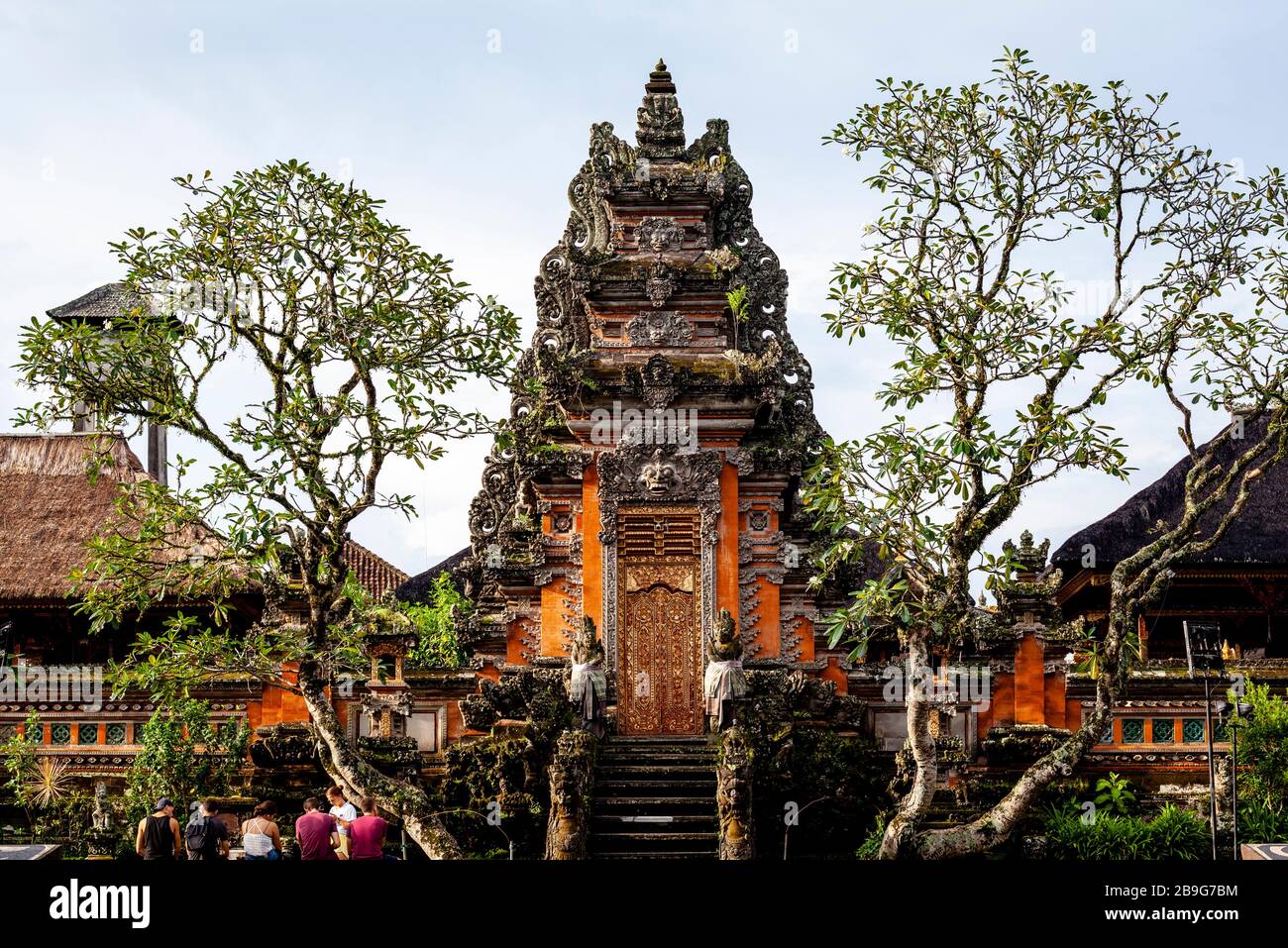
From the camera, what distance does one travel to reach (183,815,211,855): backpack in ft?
48.4

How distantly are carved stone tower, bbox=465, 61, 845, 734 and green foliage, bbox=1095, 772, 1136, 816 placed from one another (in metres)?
3.58

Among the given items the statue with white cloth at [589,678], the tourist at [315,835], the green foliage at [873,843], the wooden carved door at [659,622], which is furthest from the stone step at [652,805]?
the tourist at [315,835]

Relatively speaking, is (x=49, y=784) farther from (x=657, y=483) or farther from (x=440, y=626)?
(x=440, y=626)

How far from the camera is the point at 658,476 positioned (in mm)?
20109

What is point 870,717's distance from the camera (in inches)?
793

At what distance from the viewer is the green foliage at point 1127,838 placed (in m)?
17.2

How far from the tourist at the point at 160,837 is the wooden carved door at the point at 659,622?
255 inches

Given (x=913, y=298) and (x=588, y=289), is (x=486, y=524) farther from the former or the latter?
(x=913, y=298)

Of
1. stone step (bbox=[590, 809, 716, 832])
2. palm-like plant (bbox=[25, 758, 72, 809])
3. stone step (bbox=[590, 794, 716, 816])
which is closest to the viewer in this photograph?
stone step (bbox=[590, 809, 716, 832])

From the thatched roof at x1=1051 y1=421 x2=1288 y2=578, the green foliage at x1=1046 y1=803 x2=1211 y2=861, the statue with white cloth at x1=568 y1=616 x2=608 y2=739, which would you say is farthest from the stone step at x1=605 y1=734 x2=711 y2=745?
the thatched roof at x1=1051 y1=421 x2=1288 y2=578

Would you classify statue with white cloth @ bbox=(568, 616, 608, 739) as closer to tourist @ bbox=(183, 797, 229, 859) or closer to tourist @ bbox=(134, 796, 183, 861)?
tourist @ bbox=(183, 797, 229, 859)
